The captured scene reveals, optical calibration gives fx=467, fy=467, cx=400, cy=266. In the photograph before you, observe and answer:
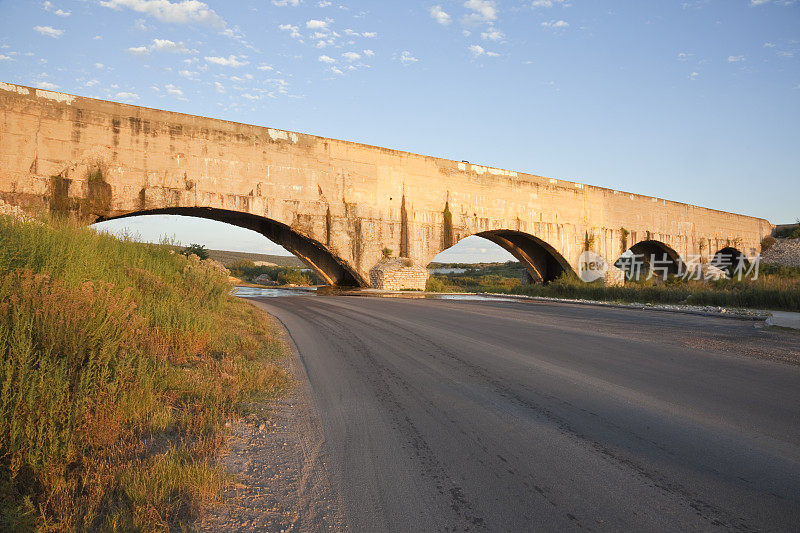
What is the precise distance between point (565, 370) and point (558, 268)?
91.1 ft

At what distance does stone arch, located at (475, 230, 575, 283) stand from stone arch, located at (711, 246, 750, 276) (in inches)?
690

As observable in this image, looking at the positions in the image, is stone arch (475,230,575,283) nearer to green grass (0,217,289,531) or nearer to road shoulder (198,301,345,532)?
green grass (0,217,289,531)

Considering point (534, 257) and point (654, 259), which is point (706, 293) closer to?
point (534, 257)

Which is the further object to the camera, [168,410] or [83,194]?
[83,194]

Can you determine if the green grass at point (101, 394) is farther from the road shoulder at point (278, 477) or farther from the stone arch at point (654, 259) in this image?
the stone arch at point (654, 259)

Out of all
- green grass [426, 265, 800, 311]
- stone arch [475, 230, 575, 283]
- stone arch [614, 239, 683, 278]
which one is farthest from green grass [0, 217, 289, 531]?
stone arch [614, 239, 683, 278]

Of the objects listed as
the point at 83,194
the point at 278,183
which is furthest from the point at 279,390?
the point at 278,183

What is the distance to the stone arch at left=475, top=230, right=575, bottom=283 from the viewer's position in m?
30.5

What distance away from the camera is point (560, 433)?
3705 mm

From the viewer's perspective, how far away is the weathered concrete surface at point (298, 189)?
15.5 meters

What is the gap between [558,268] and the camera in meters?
32.2

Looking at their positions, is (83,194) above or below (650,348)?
above

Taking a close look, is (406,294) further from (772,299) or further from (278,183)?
(772,299)

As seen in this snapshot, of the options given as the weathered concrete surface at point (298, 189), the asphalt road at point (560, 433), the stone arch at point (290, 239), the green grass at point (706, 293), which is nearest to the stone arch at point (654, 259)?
the weathered concrete surface at point (298, 189)
